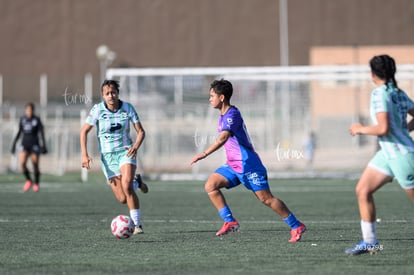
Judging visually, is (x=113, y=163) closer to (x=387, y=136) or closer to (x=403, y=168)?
(x=387, y=136)

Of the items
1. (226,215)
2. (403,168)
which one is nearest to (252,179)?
(226,215)

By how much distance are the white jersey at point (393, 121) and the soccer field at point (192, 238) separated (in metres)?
1.13

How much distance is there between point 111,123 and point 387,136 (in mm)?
4766

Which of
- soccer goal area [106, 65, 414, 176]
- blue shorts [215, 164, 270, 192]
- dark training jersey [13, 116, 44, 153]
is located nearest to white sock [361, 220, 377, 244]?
blue shorts [215, 164, 270, 192]

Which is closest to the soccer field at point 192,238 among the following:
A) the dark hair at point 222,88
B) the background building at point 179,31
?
the dark hair at point 222,88

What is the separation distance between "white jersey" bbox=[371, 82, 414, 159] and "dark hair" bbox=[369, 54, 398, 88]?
0.33ft

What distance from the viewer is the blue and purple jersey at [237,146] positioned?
1190 cm

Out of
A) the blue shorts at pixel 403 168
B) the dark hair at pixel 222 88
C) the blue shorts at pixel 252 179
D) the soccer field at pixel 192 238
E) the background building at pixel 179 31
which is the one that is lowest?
the soccer field at pixel 192 238

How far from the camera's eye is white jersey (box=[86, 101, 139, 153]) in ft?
43.1

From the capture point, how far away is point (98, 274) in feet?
28.8

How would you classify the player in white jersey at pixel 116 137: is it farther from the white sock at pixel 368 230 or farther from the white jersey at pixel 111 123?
the white sock at pixel 368 230

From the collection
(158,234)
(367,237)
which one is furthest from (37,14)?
(367,237)

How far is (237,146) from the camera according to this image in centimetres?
1202

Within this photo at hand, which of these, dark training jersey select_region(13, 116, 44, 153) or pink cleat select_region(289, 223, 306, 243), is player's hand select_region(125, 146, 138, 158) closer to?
pink cleat select_region(289, 223, 306, 243)
